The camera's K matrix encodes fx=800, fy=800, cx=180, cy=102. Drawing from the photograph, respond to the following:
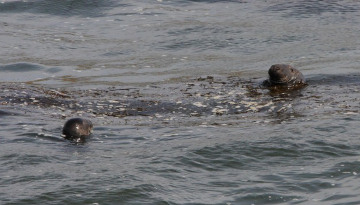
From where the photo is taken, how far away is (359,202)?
19.7ft

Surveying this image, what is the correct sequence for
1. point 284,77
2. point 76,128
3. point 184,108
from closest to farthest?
1. point 76,128
2. point 184,108
3. point 284,77

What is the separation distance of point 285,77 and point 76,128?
11.5 ft

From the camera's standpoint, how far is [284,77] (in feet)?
33.5

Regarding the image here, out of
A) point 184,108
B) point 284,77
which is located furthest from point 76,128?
point 284,77

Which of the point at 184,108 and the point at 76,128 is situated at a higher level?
the point at 76,128

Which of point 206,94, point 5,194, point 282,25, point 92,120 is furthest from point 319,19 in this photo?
point 5,194

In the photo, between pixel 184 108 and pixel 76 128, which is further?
pixel 184 108

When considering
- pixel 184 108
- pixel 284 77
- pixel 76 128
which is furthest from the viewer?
pixel 284 77

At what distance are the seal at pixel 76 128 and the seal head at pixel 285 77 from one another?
10.8 feet

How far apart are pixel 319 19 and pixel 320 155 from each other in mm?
8664

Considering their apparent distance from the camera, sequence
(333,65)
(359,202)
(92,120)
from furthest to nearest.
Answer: (333,65) → (92,120) → (359,202)

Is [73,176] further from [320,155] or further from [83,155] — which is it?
[320,155]

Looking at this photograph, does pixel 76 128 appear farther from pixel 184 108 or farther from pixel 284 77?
pixel 284 77

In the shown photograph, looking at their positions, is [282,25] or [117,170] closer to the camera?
[117,170]
